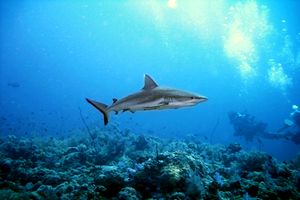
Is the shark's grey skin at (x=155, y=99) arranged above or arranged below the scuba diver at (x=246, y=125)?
below

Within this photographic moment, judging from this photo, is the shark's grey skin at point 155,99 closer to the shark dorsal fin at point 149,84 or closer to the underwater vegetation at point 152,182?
the shark dorsal fin at point 149,84

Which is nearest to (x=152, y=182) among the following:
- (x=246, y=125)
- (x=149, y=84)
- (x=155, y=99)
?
(x=149, y=84)

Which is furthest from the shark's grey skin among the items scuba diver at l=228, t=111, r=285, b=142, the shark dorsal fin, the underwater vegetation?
scuba diver at l=228, t=111, r=285, b=142

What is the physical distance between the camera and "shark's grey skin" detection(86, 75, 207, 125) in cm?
411

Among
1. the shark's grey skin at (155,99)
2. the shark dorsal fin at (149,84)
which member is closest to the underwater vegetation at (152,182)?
the shark's grey skin at (155,99)

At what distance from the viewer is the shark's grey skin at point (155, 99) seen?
4.11 m

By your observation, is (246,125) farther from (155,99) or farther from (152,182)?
(155,99)

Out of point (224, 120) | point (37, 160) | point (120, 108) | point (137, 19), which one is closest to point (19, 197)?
point (120, 108)

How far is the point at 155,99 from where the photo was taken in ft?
13.9

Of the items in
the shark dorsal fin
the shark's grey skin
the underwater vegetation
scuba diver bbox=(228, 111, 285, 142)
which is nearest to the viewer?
the shark's grey skin

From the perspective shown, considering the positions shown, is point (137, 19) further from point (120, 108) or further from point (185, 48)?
point (120, 108)

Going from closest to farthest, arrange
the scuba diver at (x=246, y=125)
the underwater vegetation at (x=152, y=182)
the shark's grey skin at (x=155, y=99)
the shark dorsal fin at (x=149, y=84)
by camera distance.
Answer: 1. the shark's grey skin at (x=155, y=99)
2. the shark dorsal fin at (x=149, y=84)
3. the underwater vegetation at (x=152, y=182)
4. the scuba diver at (x=246, y=125)

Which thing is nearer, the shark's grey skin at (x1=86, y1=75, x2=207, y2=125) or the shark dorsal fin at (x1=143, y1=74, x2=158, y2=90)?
the shark's grey skin at (x1=86, y1=75, x2=207, y2=125)

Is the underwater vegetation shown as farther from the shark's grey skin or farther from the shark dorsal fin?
the shark dorsal fin
